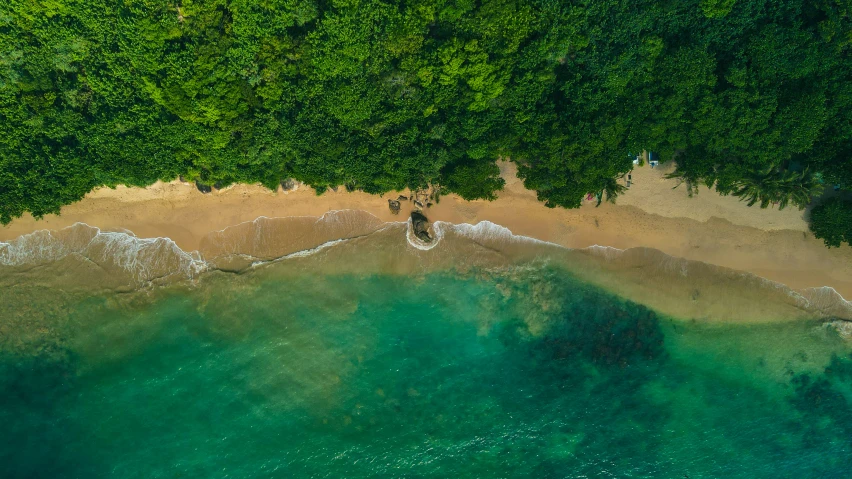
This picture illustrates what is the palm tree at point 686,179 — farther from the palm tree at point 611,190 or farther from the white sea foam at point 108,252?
the white sea foam at point 108,252

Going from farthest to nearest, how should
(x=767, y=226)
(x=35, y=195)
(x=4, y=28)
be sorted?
(x=767, y=226) < (x=35, y=195) < (x=4, y=28)

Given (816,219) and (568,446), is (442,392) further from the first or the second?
(816,219)

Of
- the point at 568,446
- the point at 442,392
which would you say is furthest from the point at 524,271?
the point at 568,446

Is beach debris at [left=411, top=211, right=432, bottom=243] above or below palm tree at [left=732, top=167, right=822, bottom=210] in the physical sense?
below

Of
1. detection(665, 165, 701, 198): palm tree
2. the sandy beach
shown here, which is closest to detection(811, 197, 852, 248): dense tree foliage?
the sandy beach

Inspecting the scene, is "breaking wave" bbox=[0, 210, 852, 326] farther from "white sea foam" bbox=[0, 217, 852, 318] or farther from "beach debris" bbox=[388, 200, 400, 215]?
"beach debris" bbox=[388, 200, 400, 215]
